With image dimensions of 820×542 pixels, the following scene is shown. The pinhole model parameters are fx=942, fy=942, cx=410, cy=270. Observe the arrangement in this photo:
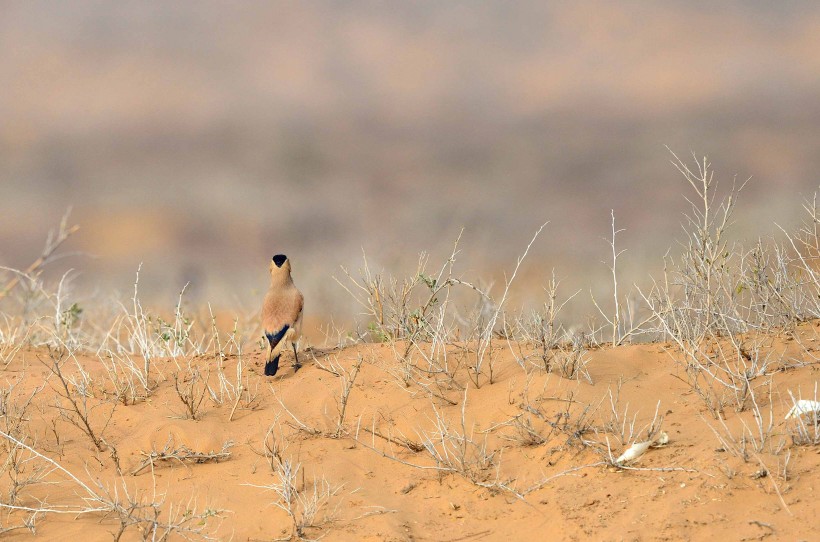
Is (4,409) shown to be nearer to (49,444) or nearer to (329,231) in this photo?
(49,444)

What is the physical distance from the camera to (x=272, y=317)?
23.6 ft

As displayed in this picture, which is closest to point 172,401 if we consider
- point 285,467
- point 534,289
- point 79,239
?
point 285,467

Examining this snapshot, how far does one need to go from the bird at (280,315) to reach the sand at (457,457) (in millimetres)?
280

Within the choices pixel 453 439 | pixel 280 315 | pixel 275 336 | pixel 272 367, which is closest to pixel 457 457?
pixel 453 439

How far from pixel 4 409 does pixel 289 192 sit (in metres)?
34.2

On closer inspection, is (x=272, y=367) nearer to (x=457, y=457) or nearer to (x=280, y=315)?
(x=280, y=315)

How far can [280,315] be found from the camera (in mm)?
7195

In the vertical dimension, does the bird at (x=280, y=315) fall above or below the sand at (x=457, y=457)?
above

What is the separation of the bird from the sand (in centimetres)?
28

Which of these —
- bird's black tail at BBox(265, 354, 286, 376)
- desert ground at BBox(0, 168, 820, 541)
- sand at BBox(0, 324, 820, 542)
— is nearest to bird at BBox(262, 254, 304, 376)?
bird's black tail at BBox(265, 354, 286, 376)

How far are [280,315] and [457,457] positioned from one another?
2646 millimetres

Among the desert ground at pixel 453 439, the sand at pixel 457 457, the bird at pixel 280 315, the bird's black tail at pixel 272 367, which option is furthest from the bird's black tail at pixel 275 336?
the sand at pixel 457 457

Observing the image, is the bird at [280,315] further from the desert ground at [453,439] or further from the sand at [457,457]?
the sand at [457,457]

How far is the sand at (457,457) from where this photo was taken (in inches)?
173
